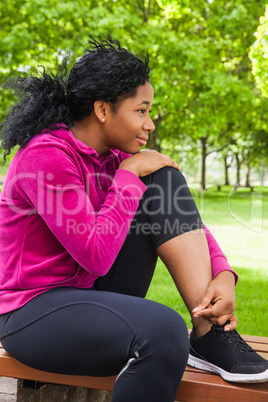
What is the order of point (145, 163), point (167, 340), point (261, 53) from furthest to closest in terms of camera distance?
point (261, 53) → point (145, 163) → point (167, 340)

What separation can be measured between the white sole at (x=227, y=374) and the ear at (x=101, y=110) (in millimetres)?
1015

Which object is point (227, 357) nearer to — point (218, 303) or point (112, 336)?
point (218, 303)

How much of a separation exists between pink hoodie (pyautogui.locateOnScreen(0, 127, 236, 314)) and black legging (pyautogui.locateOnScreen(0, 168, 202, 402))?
0.09 metres

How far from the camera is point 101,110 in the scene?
1.90 meters

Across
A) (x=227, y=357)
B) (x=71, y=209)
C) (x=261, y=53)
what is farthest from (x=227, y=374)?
(x=261, y=53)

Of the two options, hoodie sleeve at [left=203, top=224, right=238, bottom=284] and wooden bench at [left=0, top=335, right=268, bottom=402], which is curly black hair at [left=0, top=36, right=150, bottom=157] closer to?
hoodie sleeve at [left=203, top=224, right=238, bottom=284]

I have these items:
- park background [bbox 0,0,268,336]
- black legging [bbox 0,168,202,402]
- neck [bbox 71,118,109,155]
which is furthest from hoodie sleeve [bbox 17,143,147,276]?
park background [bbox 0,0,268,336]

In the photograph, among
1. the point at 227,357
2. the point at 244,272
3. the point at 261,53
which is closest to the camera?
the point at 227,357

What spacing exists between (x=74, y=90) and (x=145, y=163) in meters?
0.41

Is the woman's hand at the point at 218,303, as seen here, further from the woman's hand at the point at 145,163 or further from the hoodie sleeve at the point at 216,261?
the woman's hand at the point at 145,163

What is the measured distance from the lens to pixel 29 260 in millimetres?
1665

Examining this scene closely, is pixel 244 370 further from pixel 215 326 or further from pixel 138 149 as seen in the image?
pixel 138 149

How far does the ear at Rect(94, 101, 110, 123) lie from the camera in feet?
6.19

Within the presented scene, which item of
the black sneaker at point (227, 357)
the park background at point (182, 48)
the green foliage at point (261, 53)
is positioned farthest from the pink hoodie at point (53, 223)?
the green foliage at point (261, 53)
